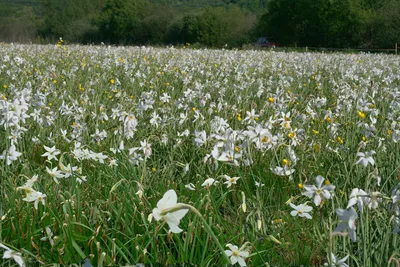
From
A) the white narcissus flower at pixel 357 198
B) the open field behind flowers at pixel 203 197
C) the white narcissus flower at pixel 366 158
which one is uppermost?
the white narcissus flower at pixel 357 198

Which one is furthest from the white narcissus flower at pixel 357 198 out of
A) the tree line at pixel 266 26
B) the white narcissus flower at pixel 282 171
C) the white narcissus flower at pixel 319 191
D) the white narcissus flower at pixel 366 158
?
the tree line at pixel 266 26

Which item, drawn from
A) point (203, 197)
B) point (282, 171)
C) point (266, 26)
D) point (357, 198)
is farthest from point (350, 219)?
point (266, 26)

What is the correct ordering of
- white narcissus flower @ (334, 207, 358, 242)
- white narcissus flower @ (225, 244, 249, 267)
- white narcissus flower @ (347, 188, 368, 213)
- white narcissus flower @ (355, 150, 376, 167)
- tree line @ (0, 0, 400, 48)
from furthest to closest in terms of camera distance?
tree line @ (0, 0, 400, 48)
white narcissus flower @ (355, 150, 376, 167)
white narcissus flower @ (225, 244, 249, 267)
white narcissus flower @ (347, 188, 368, 213)
white narcissus flower @ (334, 207, 358, 242)

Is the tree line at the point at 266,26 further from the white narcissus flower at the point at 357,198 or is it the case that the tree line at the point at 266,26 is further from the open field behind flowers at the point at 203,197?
the white narcissus flower at the point at 357,198

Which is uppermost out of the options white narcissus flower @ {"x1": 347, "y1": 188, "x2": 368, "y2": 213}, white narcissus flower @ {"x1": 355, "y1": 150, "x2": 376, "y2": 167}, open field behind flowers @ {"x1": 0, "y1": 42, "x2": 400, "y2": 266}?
white narcissus flower @ {"x1": 347, "y1": 188, "x2": 368, "y2": 213}

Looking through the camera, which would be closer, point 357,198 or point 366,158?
point 357,198

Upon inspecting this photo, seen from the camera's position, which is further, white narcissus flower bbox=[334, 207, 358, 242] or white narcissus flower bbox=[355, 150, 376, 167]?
white narcissus flower bbox=[355, 150, 376, 167]

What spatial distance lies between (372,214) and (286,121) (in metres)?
1.28

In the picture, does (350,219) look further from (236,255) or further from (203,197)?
(203,197)

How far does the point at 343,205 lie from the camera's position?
2.62 meters

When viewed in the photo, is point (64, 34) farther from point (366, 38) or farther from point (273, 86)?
point (273, 86)

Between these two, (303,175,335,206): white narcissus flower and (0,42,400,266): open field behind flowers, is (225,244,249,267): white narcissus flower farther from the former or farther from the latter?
(303,175,335,206): white narcissus flower

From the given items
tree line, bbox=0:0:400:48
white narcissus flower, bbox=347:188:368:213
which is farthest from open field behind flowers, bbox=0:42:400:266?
tree line, bbox=0:0:400:48

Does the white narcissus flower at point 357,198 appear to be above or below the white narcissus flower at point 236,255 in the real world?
above
